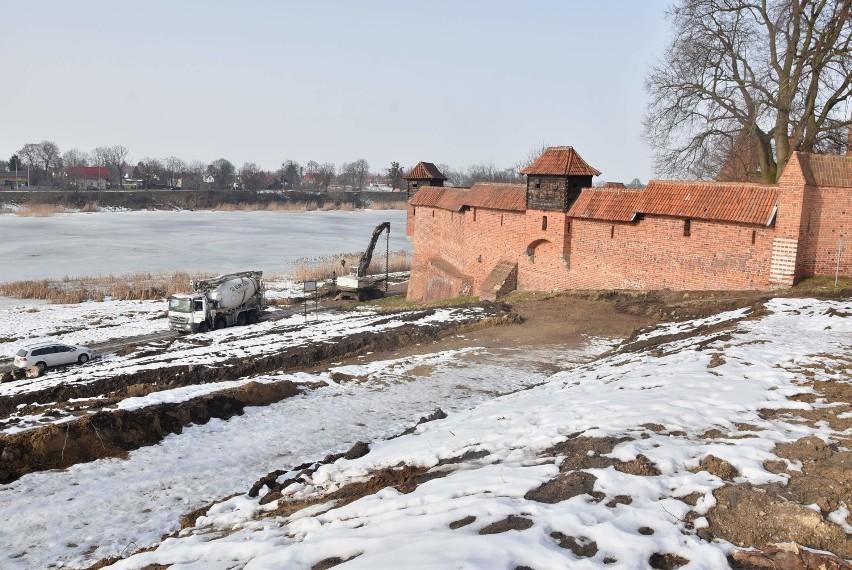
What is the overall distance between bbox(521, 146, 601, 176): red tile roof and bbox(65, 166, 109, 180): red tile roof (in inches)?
5200

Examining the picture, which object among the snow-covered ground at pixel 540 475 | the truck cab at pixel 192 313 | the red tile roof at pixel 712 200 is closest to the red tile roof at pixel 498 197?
the red tile roof at pixel 712 200

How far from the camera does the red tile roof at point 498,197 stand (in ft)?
76.7

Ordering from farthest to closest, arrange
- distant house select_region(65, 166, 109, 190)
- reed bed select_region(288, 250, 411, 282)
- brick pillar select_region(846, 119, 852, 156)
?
distant house select_region(65, 166, 109, 190), reed bed select_region(288, 250, 411, 282), brick pillar select_region(846, 119, 852, 156)

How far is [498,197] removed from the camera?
2459cm

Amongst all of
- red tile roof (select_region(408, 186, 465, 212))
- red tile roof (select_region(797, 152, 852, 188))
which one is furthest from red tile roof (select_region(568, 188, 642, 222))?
red tile roof (select_region(408, 186, 465, 212))

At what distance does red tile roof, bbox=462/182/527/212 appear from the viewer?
921 inches

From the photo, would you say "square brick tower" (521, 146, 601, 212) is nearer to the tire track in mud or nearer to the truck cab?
the tire track in mud

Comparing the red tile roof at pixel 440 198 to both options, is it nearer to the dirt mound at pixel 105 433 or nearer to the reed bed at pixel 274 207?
the dirt mound at pixel 105 433

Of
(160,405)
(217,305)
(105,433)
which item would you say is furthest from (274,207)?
(105,433)

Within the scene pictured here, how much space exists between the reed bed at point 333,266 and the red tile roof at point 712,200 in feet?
79.0

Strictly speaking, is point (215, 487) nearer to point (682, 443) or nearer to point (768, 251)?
point (682, 443)

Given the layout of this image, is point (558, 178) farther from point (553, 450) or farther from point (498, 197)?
point (553, 450)

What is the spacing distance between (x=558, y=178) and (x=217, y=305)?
13069mm

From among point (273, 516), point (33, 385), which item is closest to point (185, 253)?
point (33, 385)
